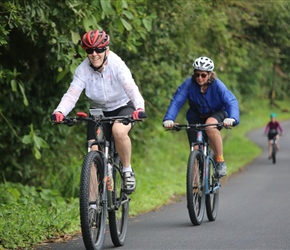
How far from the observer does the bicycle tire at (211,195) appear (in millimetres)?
10539

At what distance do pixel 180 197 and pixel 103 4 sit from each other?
5.55m

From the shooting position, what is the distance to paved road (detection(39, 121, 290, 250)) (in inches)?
332

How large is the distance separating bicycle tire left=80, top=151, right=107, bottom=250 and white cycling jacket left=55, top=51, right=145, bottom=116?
0.63 meters

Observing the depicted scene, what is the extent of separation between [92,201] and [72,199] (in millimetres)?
4813

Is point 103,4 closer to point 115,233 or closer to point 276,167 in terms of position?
point 115,233

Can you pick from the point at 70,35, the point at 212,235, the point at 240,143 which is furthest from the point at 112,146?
the point at 240,143

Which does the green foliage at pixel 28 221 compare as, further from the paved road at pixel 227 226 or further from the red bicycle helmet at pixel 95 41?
the red bicycle helmet at pixel 95 41

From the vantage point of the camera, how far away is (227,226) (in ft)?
32.7

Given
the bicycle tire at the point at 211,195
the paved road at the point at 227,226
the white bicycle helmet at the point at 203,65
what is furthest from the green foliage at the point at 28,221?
the white bicycle helmet at the point at 203,65

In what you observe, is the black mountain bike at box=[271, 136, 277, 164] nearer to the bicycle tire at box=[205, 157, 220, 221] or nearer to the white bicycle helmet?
the bicycle tire at box=[205, 157, 220, 221]

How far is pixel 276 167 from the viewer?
23.8 meters

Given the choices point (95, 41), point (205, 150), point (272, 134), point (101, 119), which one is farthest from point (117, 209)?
point (272, 134)

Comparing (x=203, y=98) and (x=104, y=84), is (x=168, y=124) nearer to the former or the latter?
(x=203, y=98)

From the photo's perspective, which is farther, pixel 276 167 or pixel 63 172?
pixel 276 167
